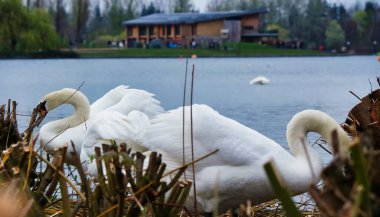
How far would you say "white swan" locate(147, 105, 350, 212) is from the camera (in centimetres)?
361

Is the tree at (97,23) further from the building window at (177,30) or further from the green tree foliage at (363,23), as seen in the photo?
the green tree foliage at (363,23)

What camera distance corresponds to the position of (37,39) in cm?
5522

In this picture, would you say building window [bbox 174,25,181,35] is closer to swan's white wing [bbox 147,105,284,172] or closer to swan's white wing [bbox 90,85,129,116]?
swan's white wing [bbox 90,85,129,116]

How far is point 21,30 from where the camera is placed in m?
56.3

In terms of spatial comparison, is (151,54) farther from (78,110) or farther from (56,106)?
(56,106)

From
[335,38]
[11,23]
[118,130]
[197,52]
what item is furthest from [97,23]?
[118,130]

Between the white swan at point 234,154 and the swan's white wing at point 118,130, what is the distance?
61 centimetres

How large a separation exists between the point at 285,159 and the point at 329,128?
9.0 inches

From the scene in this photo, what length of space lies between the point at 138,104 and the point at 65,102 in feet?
1.84

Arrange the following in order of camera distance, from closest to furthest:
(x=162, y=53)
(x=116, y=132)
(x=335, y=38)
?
(x=116, y=132) → (x=162, y=53) → (x=335, y=38)

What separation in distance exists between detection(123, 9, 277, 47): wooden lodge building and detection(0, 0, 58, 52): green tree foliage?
71.7ft

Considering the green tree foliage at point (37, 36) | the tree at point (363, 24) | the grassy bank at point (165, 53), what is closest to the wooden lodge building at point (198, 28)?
the grassy bank at point (165, 53)

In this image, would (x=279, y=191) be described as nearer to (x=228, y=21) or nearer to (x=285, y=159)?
(x=285, y=159)

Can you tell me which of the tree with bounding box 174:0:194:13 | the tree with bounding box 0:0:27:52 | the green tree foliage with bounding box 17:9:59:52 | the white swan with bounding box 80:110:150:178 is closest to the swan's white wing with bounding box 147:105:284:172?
the white swan with bounding box 80:110:150:178
